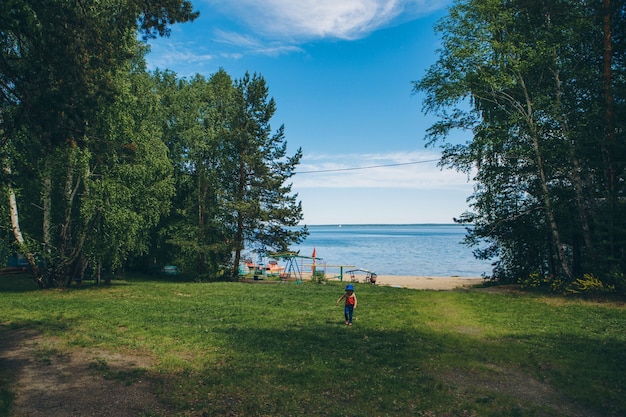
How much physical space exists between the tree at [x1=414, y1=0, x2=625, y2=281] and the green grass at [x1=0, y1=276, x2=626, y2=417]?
5.95m

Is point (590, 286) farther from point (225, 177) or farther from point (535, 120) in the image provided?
point (225, 177)

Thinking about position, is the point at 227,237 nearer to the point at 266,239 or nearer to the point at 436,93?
the point at 266,239

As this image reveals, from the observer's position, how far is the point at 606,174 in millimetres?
20609

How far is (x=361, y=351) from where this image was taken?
1152 centimetres

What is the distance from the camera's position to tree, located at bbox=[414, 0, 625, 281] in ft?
70.3

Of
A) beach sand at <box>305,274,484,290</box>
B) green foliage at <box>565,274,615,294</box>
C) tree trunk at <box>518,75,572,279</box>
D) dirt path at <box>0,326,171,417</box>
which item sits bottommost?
beach sand at <box>305,274,484,290</box>

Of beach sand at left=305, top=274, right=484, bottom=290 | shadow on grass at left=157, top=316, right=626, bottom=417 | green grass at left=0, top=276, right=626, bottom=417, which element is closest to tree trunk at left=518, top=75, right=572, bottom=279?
green grass at left=0, top=276, right=626, bottom=417

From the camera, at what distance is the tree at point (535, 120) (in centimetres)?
2144

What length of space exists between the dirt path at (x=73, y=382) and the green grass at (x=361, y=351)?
24 cm

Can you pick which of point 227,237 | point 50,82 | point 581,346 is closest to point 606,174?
point 581,346

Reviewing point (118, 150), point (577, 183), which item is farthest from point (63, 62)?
point (577, 183)

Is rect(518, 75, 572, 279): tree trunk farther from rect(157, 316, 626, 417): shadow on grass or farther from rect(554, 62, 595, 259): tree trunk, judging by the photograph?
rect(157, 316, 626, 417): shadow on grass

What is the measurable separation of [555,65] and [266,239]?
83.3 ft

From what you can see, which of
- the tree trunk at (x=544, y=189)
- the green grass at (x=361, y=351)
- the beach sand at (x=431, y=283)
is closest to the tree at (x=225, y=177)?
the beach sand at (x=431, y=283)
